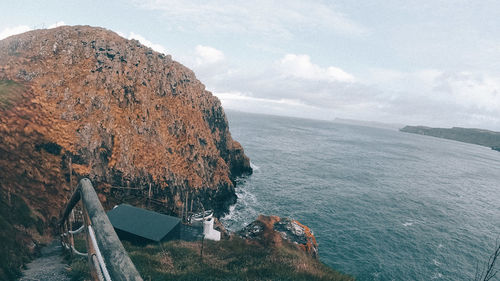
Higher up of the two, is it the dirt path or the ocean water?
the dirt path

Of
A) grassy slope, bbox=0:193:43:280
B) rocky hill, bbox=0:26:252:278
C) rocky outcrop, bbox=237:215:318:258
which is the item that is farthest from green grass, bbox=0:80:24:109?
rocky outcrop, bbox=237:215:318:258

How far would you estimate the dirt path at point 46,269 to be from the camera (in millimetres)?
A: 11594

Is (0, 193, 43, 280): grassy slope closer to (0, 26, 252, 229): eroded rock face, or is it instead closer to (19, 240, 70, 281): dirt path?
(19, 240, 70, 281): dirt path

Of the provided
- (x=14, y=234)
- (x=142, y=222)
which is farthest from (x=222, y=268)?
(x=14, y=234)

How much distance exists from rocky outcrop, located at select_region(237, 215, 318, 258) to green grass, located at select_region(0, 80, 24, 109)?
38.8m

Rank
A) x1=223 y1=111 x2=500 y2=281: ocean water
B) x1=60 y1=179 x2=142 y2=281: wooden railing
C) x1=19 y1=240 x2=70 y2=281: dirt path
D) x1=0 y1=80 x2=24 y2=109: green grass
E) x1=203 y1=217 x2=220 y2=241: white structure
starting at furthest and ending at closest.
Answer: x1=223 y1=111 x2=500 y2=281: ocean water → x1=0 y1=80 x2=24 y2=109: green grass → x1=203 y1=217 x2=220 y2=241: white structure → x1=19 y1=240 x2=70 y2=281: dirt path → x1=60 y1=179 x2=142 y2=281: wooden railing

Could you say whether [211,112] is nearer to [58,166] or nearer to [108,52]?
[108,52]

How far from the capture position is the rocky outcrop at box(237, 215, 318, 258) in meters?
30.2

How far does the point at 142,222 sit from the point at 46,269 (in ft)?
41.4

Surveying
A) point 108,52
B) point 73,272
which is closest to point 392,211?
point 73,272

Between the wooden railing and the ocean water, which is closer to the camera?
the wooden railing

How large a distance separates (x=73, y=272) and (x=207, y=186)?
38667 mm

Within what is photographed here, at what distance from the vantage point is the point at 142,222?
83.0 ft

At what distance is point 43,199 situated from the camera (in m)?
25.9
